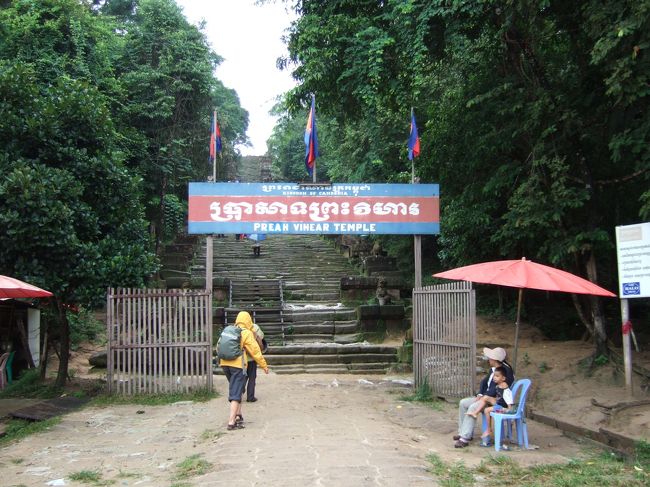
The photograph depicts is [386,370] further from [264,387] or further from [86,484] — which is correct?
[86,484]

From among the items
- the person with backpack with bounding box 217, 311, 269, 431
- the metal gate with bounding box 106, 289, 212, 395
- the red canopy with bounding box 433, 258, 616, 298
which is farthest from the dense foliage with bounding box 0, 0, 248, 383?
the red canopy with bounding box 433, 258, 616, 298

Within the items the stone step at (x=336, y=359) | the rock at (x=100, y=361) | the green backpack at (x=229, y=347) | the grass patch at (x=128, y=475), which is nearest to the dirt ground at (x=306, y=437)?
the grass patch at (x=128, y=475)

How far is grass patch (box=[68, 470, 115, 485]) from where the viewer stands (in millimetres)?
5605

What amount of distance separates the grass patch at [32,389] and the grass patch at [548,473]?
25.8 feet

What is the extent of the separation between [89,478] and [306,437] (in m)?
2.36

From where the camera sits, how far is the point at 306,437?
267 inches

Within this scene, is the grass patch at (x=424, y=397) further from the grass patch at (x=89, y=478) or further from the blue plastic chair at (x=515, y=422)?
the grass patch at (x=89, y=478)

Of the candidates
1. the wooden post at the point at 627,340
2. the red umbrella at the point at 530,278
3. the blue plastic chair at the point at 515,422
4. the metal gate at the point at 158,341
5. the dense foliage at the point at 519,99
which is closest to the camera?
the blue plastic chair at the point at 515,422

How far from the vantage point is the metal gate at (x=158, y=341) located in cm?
1016

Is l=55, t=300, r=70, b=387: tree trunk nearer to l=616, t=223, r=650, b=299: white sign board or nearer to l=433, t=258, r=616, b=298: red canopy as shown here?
l=433, t=258, r=616, b=298: red canopy

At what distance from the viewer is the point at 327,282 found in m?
20.5

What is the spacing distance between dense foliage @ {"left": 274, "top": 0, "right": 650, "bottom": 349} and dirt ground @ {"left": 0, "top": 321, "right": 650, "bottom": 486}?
1837mm

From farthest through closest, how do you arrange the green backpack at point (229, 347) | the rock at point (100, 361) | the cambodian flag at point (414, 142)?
the rock at point (100, 361), the cambodian flag at point (414, 142), the green backpack at point (229, 347)

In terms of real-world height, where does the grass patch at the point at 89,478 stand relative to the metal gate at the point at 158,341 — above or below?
below
